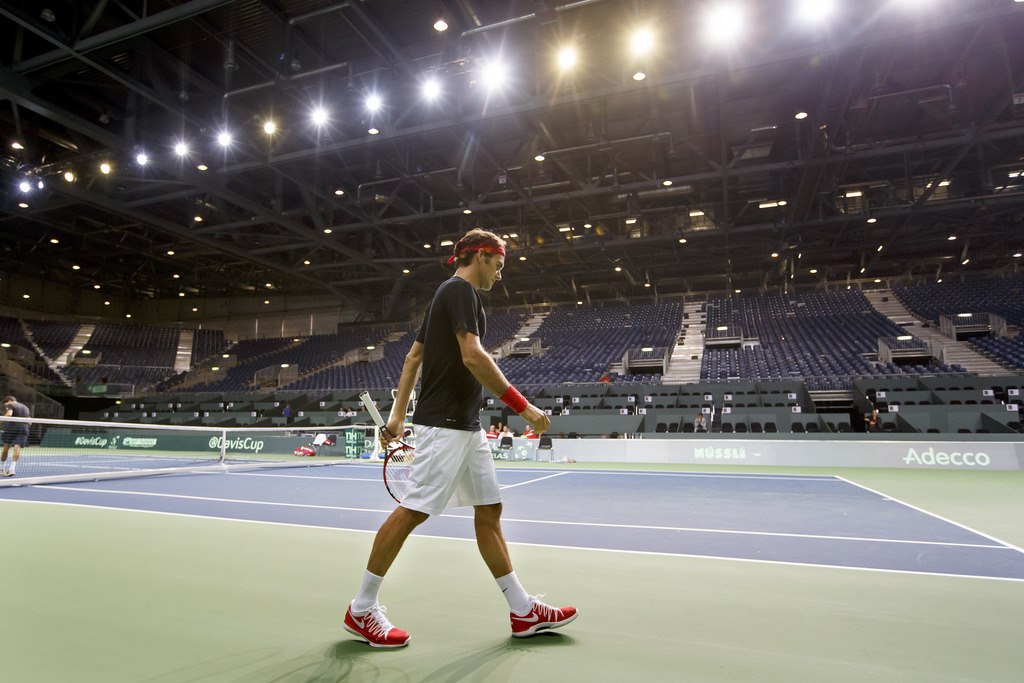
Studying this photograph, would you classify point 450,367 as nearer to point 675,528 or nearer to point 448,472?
point 448,472

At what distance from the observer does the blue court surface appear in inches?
174

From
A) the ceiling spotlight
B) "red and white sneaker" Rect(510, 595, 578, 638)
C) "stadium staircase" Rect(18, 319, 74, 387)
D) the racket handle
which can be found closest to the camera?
"red and white sneaker" Rect(510, 595, 578, 638)

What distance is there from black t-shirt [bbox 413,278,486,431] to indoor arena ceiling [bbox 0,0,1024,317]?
1256 centimetres

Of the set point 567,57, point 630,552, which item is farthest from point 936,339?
point 630,552

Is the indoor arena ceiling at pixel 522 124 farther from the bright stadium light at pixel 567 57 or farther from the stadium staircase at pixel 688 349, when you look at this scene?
the stadium staircase at pixel 688 349

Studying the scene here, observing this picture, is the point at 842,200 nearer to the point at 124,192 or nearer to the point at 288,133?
the point at 288,133

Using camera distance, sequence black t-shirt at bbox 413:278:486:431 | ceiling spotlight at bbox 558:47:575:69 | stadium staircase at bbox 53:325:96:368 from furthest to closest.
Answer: stadium staircase at bbox 53:325:96:368 < ceiling spotlight at bbox 558:47:575:69 < black t-shirt at bbox 413:278:486:431

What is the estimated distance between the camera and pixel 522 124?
18719 millimetres

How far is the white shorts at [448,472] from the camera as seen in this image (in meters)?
2.68

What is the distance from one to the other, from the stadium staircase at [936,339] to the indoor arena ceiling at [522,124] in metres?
3.20

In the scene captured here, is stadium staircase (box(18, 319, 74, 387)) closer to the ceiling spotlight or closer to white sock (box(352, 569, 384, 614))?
the ceiling spotlight

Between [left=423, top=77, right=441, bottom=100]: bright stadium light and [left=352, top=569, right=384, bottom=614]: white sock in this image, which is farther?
[left=423, top=77, right=441, bottom=100]: bright stadium light

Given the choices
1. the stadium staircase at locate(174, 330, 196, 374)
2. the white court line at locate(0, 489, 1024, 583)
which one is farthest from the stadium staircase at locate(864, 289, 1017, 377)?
the stadium staircase at locate(174, 330, 196, 374)

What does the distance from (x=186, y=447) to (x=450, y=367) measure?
20672 mm
